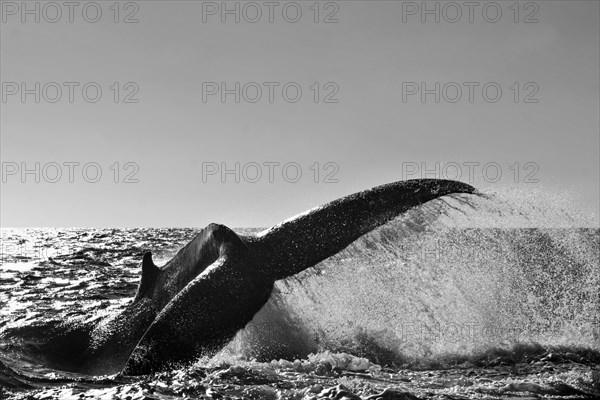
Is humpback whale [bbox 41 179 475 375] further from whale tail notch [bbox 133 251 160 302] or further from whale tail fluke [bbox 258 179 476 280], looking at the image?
whale tail notch [bbox 133 251 160 302]

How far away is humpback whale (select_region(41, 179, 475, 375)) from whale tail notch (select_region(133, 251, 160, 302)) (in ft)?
0.74

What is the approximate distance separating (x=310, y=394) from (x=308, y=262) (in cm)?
122

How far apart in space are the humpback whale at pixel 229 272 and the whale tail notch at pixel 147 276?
227 millimetres

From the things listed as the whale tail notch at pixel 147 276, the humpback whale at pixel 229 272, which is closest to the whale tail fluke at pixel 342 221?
the humpback whale at pixel 229 272

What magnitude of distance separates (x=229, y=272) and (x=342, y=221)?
117 cm

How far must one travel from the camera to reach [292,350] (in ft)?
25.2

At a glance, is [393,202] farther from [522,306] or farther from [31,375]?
[522,306]

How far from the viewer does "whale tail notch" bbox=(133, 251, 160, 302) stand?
7.39 m

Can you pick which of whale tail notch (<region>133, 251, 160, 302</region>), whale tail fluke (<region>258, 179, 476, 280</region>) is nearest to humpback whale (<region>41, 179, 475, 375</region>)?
whale tail fluke (<region>258, 179, 476, 280</region>)

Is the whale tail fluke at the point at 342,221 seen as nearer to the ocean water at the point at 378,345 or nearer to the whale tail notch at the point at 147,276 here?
the ocean water at the point at 378,345

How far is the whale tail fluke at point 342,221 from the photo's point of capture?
6.04 metres

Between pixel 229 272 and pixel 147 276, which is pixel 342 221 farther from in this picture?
pixel 147 276

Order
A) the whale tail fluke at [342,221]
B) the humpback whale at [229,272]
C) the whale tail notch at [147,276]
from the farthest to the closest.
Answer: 1. the whale tail notch at [147,276]
2. the whale tail fluke at [342,221]
3. the humpback whale at [229,272]

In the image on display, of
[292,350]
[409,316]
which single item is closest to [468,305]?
[409,316]
